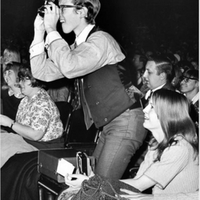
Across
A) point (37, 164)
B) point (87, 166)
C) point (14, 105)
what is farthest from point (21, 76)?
point (87, 166)

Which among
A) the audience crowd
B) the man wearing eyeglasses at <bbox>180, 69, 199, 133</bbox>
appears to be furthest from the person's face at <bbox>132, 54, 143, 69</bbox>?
the man wearing eyeglasses at <bbox>180, 69, 199, 133</bbox>

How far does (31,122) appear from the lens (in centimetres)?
252

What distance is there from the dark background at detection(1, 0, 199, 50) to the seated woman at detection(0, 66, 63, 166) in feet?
1.18

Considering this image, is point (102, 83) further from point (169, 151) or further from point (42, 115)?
point (42, 115)

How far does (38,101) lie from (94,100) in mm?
669

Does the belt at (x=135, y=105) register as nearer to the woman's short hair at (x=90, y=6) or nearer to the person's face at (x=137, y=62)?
the woman's short hair at (x=90, y=6)

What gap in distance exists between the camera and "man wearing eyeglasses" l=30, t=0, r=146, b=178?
1887 mm

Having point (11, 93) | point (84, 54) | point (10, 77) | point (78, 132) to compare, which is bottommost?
point (78, 132)

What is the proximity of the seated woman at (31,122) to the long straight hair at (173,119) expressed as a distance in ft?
3.03

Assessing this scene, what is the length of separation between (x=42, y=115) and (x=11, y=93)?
0.40 metres

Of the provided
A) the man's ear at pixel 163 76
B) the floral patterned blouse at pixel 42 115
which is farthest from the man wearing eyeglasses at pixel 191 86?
the floral patterned blouse at pixel 42 115

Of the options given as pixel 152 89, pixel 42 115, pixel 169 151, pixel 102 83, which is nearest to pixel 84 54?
pixel 102 83

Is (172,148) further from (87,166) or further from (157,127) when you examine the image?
(87,166)

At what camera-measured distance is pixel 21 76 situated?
2709 millimetres
